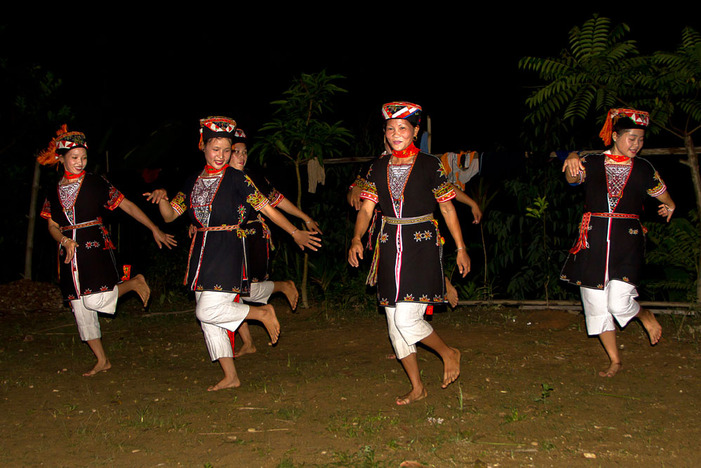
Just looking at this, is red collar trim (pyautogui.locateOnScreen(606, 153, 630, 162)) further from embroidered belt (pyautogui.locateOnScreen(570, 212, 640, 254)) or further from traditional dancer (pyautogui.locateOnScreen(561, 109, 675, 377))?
embroidered belt (pyautogui.locateOnScreen(570, 212, 640, 254))

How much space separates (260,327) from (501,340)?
2547 millimetres

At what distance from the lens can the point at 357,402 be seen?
15.1ft

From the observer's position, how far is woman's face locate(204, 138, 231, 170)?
4906 millimetres

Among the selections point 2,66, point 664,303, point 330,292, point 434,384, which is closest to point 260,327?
point 330,292

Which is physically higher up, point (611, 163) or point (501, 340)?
point (611, 163)

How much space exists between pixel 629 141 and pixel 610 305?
1.24 meters

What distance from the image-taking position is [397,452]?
3.67 meters

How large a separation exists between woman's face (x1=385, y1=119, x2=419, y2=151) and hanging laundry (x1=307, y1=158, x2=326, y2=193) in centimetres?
321

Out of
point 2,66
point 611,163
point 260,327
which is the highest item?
point 2,66

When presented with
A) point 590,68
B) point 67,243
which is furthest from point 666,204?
point 67,243

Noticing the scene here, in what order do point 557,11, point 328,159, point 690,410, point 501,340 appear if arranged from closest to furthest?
point 690,410, point 501,340, point 328,159, point 557,11

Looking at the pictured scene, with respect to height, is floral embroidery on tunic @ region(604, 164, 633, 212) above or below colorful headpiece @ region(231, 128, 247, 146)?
below

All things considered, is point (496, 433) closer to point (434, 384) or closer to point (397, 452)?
point (397, 452)

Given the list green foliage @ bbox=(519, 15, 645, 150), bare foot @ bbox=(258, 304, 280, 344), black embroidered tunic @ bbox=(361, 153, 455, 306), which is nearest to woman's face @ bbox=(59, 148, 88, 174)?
bare foot @ bbox=(258, 304, 280, 344)
